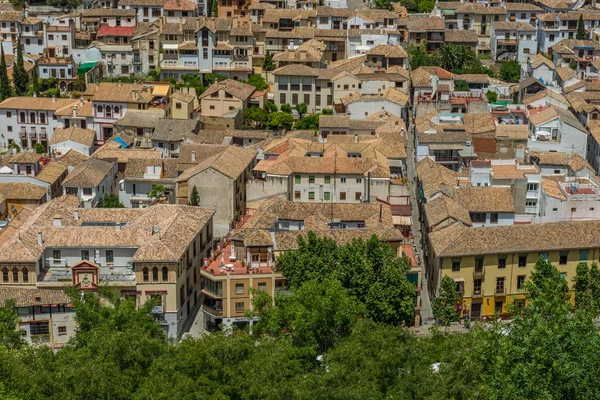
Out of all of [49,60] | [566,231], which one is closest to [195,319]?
[566,231]

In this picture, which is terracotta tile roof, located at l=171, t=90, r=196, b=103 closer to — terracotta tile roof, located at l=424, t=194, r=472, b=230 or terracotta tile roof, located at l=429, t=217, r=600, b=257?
terracotta tile roof, located at l=424, t=194, r=472, b=230

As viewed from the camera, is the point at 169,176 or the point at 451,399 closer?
the point at 451,399

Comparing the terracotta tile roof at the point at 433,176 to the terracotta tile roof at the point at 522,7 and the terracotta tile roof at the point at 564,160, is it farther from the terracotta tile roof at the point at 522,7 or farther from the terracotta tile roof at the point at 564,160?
the terracotta tile roof at the point at 522,7

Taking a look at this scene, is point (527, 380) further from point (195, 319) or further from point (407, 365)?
point (195, 319)

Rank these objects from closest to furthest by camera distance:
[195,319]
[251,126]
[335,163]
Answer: [195,319] → [335,163] → [251,126]

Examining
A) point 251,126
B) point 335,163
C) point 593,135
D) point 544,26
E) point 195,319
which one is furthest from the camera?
point 544,26

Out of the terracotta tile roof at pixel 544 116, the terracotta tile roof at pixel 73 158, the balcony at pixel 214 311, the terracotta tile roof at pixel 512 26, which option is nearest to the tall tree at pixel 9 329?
the balcony at pixel 214 311
